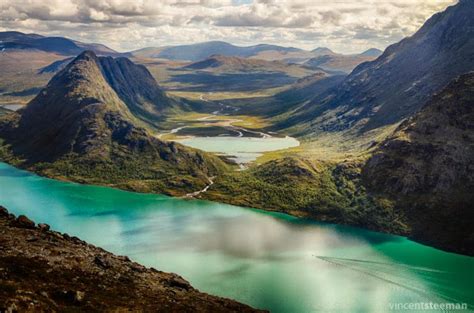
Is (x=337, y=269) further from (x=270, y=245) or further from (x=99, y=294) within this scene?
(x=99, y=294)

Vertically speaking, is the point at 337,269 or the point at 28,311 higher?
the point at 28,311

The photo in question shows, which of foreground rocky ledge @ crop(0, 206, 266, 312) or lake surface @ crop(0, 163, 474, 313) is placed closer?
foreground rocky ledge @ crop(0, 206, 266, 312)

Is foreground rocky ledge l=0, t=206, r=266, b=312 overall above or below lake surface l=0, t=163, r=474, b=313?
above

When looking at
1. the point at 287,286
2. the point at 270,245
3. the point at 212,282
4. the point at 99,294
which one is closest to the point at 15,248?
the point at 99,294

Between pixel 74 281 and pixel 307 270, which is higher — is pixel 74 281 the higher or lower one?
the higher one

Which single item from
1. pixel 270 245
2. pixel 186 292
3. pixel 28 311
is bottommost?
pixel 270 245

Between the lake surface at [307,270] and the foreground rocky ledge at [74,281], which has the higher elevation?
the foreground rocky ledge at [74,281]

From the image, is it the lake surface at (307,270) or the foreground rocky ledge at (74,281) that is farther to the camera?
the lake surface at (307,270)

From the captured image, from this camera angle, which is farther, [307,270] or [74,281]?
[307,270]
